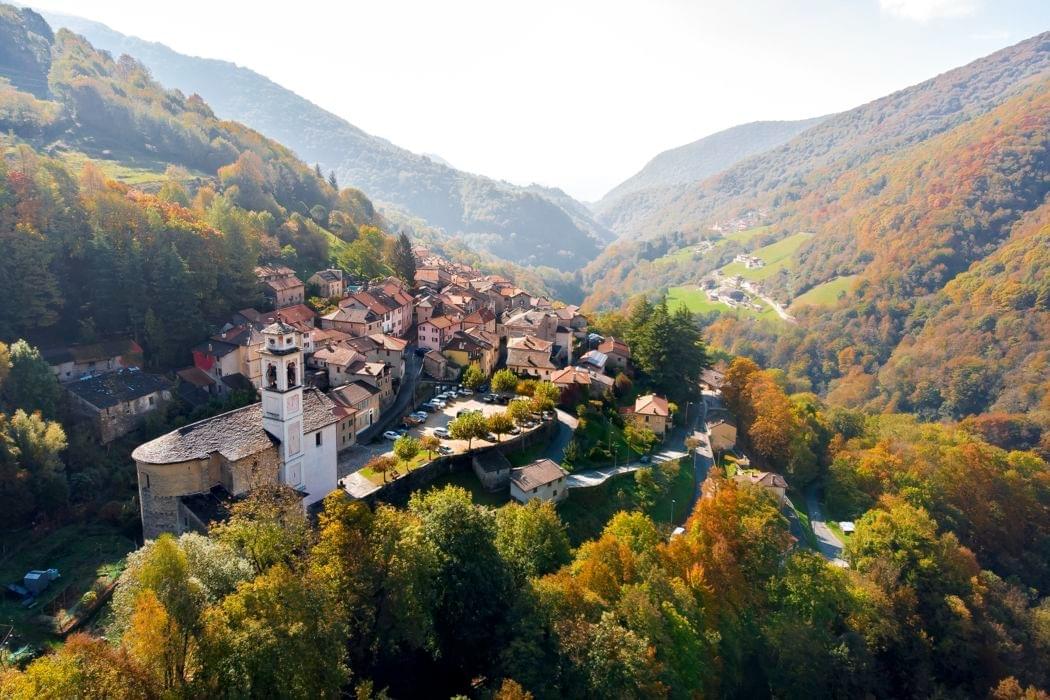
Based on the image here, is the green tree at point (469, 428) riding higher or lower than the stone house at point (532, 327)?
lower

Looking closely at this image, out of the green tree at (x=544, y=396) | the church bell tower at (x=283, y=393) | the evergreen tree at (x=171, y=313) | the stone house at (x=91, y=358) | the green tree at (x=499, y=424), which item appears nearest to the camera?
the church bell tower at (x=283, y=393)

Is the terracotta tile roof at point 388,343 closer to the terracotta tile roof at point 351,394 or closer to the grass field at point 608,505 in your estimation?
the terracotta tile roof at point 351,394

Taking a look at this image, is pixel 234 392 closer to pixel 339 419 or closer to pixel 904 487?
pixel 339 419

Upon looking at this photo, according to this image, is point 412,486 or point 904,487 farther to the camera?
point 904,487

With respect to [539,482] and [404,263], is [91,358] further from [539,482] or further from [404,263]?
[404,263]

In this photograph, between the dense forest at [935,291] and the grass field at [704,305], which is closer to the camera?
the dense forest at [935,291]

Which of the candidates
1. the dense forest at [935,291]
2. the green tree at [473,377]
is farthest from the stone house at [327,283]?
the dense forest at [935,291]

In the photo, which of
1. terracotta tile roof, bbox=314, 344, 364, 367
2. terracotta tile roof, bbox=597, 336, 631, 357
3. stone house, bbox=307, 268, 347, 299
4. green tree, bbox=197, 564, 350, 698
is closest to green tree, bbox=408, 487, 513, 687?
green tree, bbox=197, 564, 350, 698

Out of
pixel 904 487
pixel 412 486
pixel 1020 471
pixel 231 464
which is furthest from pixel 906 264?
pixel 231 464
